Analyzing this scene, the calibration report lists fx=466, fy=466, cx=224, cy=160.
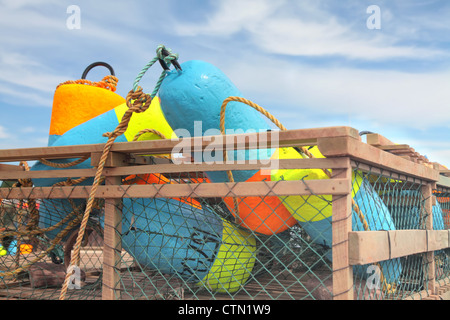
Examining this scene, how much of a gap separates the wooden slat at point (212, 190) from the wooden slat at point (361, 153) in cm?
13

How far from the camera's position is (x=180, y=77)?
8.89 ft

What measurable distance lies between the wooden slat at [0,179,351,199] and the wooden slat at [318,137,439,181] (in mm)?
129

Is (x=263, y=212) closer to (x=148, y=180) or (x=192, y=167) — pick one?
(x=192, y=167)

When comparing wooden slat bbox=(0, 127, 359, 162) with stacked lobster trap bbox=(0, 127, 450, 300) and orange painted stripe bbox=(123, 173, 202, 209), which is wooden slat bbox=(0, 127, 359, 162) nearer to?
stacked lobster trap bbox=(0, 127, 450, 300)

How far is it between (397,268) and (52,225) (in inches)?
99.6

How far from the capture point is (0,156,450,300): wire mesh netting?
101 inches

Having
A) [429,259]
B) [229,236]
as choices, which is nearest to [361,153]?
[229,236]

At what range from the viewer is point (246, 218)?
2.76 metres

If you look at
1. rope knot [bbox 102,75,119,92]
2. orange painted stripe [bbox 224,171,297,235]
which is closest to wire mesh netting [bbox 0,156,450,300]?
orange painted stripe [bbox 224,171,297,235]

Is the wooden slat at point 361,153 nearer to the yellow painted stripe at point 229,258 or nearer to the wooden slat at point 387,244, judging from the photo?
the wooden slat at point 387,244

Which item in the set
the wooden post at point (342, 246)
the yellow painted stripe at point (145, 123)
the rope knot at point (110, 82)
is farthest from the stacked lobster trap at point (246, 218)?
the rope knot at point (110, 82)
